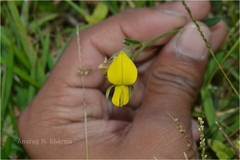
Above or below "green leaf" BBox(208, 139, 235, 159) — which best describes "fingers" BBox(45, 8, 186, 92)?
above

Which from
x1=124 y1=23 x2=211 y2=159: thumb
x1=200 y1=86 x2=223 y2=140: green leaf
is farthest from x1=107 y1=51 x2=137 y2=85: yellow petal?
x1=200 y1=86 x2=223 y2=140: green leaf

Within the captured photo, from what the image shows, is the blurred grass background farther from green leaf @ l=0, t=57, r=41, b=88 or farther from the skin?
the skin

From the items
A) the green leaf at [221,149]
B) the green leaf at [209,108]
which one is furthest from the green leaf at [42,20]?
the green leaf at [221,149]

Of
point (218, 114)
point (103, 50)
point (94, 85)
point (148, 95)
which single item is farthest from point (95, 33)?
point (218, 114)

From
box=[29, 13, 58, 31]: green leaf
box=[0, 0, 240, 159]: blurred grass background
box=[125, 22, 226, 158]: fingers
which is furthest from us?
box=[29, 13, 58, 31]: green leaf

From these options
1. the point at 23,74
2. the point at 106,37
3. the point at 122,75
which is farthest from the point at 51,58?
the point at 122,75

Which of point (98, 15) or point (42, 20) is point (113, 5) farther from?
point (42, 20)

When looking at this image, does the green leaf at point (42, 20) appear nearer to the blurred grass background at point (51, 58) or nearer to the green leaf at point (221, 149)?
the blurred grass background at point (51, 58)
